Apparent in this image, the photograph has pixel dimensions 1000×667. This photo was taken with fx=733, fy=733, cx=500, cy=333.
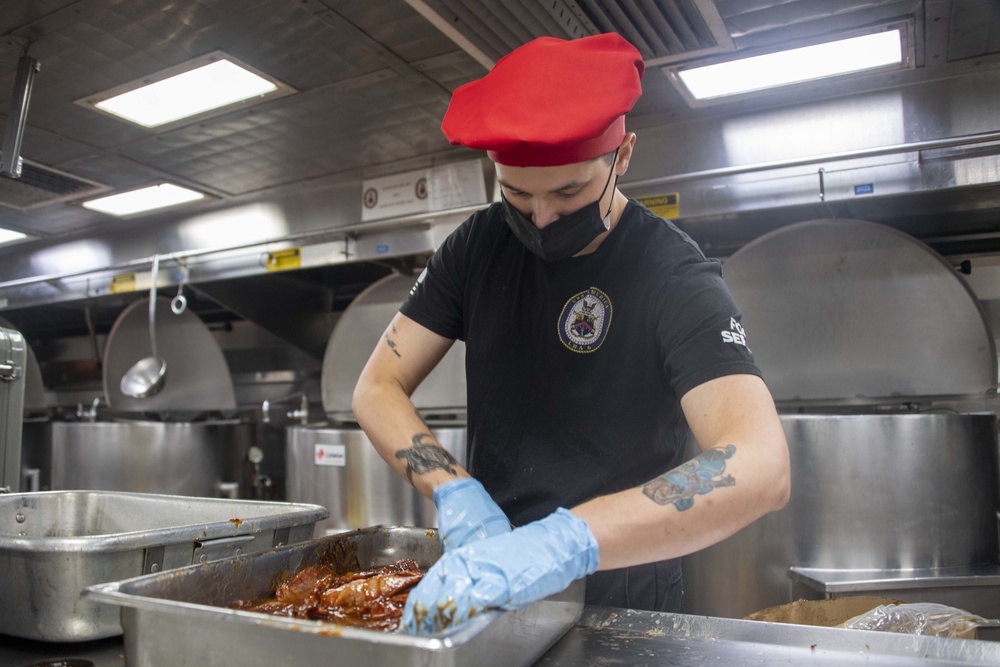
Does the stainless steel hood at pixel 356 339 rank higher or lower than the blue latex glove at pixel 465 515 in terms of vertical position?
higher

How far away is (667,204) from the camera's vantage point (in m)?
2.85

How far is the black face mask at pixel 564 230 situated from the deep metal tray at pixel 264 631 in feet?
1.90

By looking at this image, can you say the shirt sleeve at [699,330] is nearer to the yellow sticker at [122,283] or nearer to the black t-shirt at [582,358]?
the black t-shirt at [582,358]

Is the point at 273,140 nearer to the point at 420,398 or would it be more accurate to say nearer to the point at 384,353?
the point at 420,398

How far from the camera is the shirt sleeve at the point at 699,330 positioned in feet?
3.75

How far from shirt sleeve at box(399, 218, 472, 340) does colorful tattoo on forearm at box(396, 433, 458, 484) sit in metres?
0.27

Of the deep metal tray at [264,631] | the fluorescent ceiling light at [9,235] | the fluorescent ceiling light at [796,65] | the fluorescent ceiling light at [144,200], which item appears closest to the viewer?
the deep metal tray at [264,631]

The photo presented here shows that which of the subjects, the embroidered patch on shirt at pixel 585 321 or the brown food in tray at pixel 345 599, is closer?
the brown food in tray at pixel 345 599

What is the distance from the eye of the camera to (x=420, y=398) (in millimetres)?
3512

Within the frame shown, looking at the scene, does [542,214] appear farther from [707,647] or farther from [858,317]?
[858,317]

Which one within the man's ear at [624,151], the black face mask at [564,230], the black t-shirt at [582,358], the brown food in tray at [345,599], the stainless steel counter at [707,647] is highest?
the man's ear at [624,151]

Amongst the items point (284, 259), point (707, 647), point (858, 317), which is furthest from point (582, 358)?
point (284, 259)

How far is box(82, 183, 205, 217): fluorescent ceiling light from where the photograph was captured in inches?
154

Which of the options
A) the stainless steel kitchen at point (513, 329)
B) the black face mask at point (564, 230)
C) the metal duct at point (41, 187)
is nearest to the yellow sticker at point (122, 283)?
the stainless steel kitchen at point (513, 329)
